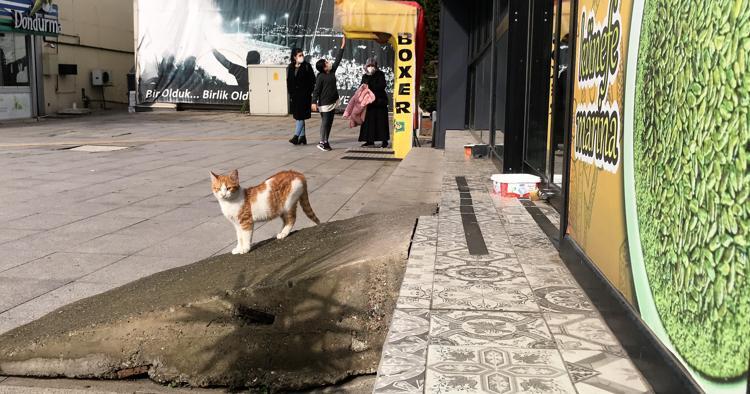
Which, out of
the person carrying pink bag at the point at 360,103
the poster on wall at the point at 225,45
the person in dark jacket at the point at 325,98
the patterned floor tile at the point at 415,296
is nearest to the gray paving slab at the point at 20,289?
the patterned floor tile at the point at 415,296

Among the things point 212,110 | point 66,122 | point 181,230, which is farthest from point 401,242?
point 212,110

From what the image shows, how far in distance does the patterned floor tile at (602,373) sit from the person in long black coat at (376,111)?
12947 millimetres

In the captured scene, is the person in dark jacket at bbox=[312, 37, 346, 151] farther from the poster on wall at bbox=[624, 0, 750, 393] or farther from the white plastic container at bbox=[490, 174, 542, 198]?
the poster on wall at bbox=[624, 0, 750, 393]

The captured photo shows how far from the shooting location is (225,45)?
27969 mm

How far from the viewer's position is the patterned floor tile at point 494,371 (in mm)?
2547

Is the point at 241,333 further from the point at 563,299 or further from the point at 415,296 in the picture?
the point at 563,299

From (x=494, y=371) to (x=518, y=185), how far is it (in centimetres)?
388

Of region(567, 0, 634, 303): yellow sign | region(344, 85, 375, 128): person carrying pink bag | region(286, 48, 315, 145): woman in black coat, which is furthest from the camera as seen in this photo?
region(286, 48, 315, 145): woman in black coat

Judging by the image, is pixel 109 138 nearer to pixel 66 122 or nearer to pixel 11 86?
pixel 66 122

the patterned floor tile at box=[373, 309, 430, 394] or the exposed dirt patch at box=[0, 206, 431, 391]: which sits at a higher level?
the patterned floor tile at box=[373, 309, 430, 394]

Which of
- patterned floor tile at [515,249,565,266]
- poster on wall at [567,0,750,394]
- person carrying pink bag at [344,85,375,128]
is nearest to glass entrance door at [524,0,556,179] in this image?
patterned floor tile at [515,249,565,266]

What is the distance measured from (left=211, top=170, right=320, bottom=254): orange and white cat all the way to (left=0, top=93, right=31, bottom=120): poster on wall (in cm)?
2000

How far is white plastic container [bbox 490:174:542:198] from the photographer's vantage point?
6.38 meters

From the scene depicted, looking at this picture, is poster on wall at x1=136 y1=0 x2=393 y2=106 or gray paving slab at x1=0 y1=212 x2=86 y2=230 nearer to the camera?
gray paving slab at x1=0 y1=212 x2=86 y2=230
